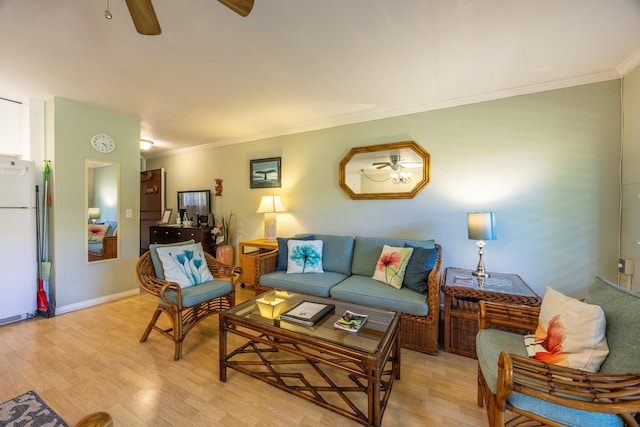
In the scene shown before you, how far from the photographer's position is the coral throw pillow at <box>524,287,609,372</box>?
1077 mm

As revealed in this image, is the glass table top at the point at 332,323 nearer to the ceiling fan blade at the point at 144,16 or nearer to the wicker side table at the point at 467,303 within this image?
the wicker side table at the point at 467,303

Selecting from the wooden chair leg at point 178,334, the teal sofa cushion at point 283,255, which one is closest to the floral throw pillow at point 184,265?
the wooden chair leg at point 178,334

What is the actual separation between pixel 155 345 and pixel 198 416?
105 cm

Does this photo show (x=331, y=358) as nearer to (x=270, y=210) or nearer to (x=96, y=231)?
(x=270, y=210)

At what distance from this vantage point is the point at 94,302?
3.10 m

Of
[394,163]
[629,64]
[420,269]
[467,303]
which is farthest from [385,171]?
[629,64]

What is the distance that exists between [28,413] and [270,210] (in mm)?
2719

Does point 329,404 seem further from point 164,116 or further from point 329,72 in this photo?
point 164,116

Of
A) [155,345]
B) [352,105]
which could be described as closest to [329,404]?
[155,345]

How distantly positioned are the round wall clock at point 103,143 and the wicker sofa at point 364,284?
2523mm

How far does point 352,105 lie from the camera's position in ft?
9.68

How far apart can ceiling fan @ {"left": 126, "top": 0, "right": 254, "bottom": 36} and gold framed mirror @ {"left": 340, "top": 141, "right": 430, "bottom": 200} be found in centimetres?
216

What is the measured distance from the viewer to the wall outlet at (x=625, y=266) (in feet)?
6.69

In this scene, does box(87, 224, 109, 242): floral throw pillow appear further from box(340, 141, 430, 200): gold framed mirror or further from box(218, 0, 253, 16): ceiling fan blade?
box(218, 0, 253, 16): ceiling fan blade
